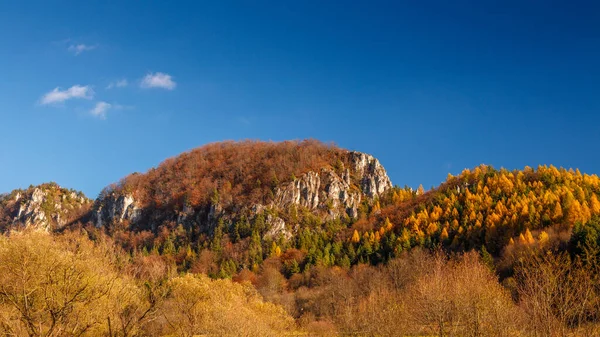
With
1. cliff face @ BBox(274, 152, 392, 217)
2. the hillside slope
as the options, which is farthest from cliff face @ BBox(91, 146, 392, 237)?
the hillside slope

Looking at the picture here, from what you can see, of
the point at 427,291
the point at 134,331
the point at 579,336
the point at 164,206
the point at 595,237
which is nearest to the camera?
the point at 579,336

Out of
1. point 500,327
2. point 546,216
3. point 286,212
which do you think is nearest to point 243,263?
point 286,212

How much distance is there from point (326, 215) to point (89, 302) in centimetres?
13821

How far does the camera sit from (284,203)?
16375 centimetres

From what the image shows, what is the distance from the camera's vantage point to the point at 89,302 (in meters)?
24.9

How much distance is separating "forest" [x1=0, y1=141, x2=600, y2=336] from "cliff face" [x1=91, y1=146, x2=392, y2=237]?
1.72 metres

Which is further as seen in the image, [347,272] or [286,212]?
[286,212]

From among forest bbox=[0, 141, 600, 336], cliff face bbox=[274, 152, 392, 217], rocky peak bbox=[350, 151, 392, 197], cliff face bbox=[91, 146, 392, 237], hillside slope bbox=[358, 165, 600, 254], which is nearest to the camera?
forest bbox=[0, 141, 600, 336]

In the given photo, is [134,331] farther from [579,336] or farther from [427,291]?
[579,336]

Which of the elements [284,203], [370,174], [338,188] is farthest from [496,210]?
[284,203]

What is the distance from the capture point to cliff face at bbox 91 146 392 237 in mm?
159625

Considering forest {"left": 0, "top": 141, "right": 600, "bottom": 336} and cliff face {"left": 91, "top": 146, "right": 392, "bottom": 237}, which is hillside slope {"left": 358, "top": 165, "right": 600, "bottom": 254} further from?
cliff face {"left": 91, "top": 146, "right": 392, "bottom": 237}

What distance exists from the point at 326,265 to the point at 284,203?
198ft

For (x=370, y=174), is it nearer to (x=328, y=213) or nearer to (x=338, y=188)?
(x=338, y=188)
